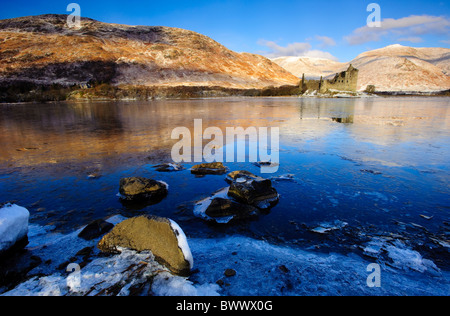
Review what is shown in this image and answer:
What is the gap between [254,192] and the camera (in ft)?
14.1

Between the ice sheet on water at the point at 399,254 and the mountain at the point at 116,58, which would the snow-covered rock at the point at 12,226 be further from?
the mountain at the point at 116,58

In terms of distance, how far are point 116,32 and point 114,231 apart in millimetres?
A: 111577

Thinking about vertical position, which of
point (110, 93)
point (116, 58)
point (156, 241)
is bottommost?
point (156, 241)

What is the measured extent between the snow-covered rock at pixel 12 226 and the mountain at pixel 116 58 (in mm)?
68022

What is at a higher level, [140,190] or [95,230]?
[140,190]

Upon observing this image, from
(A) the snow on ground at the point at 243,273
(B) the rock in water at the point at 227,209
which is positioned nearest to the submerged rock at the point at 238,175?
(B) the rock in water at the point at 227,209

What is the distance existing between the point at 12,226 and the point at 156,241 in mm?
1878

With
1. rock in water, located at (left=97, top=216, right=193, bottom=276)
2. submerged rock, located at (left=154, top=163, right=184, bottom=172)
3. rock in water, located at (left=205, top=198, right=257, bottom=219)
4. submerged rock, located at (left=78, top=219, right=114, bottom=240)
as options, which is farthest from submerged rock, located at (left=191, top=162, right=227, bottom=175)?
rock in water, located at (left=97, top=216, right=193, bottom=276)

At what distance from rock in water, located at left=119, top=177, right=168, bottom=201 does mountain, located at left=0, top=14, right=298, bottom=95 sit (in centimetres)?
6669

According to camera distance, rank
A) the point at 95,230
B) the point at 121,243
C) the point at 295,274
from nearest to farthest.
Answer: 1. the point at 295,274
2. the point at 121,243
3. the point at 95,230

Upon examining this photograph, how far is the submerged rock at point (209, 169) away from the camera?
5.92 metres

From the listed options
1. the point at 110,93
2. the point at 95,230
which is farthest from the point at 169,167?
the point at 110,93

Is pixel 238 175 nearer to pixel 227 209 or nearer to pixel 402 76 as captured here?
pixel 227 209
